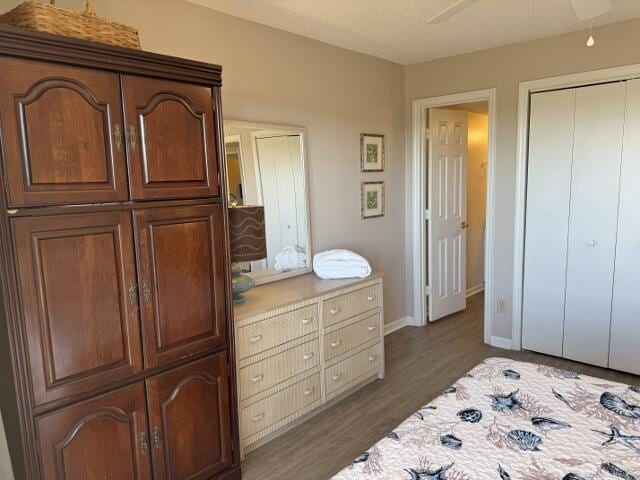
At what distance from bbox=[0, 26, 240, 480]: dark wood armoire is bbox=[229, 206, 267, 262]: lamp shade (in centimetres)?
36

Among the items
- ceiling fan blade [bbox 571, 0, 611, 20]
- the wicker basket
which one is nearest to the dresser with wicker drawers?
the wicker basket

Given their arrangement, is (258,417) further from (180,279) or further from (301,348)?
(180,279)

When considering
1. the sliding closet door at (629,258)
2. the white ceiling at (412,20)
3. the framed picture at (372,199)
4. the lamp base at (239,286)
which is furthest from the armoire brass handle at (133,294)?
the sliding closet door at (629,258)

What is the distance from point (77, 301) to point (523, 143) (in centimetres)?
332

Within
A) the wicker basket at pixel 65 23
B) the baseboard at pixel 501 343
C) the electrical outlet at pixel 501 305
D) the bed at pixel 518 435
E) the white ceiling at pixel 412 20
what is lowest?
the baseboard at pixel 501 343

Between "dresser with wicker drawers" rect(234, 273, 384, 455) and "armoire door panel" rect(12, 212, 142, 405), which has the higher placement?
"armoire door panel" rect(12, 212, 142, 405)

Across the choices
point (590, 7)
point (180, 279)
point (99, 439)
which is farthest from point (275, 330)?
point (590, 7)

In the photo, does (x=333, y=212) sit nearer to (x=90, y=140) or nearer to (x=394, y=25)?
(x=394, y=25)

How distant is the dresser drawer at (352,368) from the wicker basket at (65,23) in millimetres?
2159

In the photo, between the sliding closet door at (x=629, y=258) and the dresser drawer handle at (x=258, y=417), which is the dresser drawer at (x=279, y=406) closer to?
the dresser drawer handle at (x=258, y=417)

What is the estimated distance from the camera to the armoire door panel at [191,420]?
73.4 inches

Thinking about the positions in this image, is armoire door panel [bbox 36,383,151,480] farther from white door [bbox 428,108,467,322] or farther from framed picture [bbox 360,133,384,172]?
white door [bbox 428,108,467,322]

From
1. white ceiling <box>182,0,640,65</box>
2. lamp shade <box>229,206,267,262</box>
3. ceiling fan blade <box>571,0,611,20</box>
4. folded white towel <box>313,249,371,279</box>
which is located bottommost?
folded white towel <box>313,249,371,279</box>

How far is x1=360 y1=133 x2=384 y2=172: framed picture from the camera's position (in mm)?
3809
